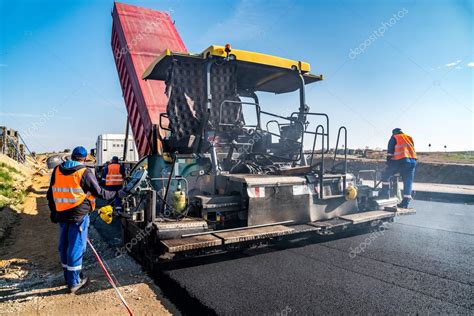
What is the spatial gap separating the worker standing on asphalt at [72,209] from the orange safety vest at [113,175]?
275 centimetres

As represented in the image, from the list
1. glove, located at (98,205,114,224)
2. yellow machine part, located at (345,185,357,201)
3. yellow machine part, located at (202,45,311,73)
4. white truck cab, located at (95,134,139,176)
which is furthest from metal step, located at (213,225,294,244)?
white truck cab, located at (95,134,139,176)

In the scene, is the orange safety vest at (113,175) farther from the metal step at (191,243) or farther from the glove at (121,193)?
the metal step at (191,243)

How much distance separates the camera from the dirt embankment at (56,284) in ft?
8.29

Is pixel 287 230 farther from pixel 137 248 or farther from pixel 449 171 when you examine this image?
pixel 449 171

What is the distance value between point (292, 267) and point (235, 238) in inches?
26.5

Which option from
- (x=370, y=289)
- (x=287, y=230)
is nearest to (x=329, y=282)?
(x=370, y=289)

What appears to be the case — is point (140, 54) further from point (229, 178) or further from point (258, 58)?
point (229, 178)

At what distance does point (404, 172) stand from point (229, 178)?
10.8 feet

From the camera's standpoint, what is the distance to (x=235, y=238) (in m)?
2.96

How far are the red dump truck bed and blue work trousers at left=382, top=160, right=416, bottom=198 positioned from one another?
402 cm

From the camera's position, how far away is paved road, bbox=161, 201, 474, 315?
241cm

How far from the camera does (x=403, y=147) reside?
529 cm

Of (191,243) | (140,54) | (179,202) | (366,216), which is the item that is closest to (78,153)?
(179,202)

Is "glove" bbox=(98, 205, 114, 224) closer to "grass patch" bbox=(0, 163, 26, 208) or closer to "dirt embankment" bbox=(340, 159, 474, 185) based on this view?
"grass patch" bbox=(0, 163, 26, 208)
